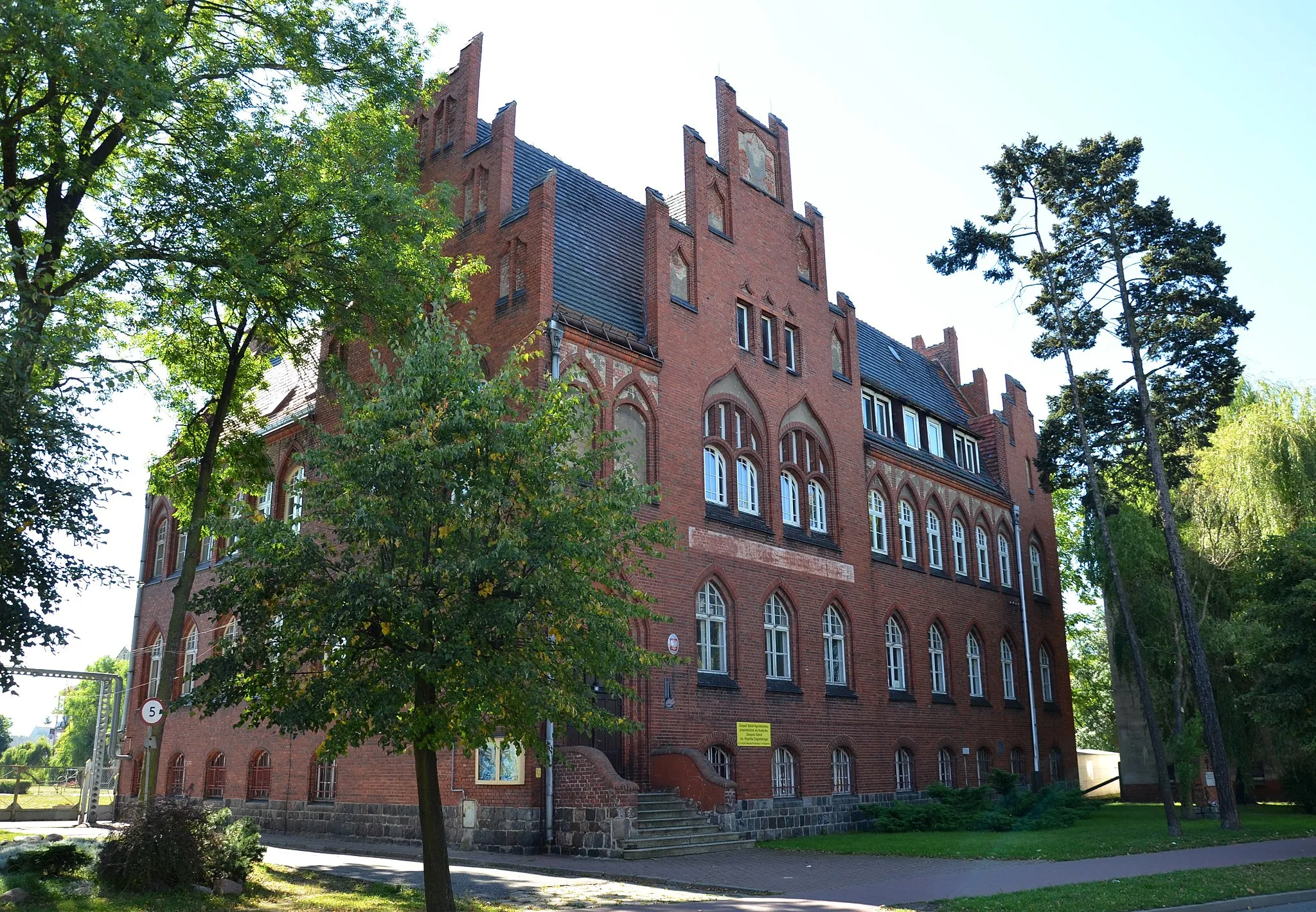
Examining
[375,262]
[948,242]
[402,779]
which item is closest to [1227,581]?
[948,242]

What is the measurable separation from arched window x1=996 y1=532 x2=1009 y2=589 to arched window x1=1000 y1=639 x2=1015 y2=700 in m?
1.95

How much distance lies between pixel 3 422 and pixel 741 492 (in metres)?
15.3

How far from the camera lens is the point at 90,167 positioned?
49.5ft

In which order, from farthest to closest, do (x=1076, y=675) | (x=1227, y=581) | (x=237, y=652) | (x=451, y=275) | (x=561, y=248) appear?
(x=1076, y=675), (x=1227, y=581), (x=561, y=248), (x=451, y=275), (x=237, y=652)

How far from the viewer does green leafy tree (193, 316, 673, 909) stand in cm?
1095

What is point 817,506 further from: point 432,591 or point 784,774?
point 432,591

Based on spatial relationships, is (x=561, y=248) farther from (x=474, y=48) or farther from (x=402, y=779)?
(x=402, y=779)

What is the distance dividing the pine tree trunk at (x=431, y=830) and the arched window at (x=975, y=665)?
2293 cm

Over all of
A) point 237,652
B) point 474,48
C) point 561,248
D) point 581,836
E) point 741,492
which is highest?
point 474,48

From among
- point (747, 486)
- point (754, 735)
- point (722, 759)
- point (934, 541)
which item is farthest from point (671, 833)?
point (934, 541)

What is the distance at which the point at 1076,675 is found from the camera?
56812 mm

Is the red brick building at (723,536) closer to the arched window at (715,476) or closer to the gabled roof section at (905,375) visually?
the arched window at (715,476)

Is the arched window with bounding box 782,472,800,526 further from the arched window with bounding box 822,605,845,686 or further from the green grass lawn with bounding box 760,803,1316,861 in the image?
the green grass lawn with bounding box 760,803,1316,861

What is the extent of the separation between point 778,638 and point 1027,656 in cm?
1348
